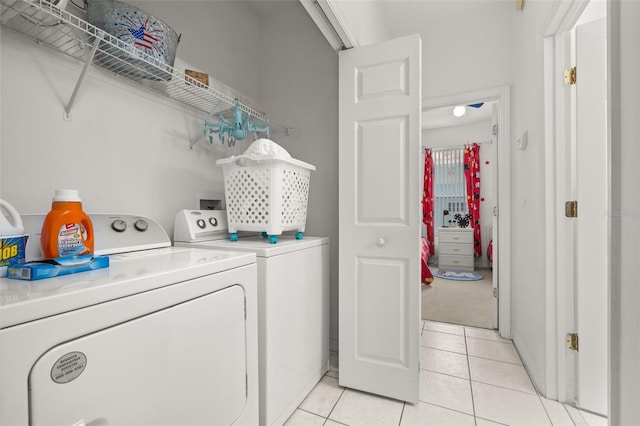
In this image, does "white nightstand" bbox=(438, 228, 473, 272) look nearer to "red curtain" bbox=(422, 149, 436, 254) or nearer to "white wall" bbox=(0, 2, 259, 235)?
"red curtain" bbox=(422, 149, 436, 254)

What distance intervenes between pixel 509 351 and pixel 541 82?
71.9 inches

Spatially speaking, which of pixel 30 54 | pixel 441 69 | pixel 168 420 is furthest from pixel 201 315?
pixel 441 69

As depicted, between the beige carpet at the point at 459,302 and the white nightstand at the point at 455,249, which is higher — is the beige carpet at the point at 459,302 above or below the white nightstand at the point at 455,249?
below

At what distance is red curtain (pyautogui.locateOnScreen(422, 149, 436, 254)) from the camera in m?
5.45

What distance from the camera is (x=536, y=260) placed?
1.69 metres

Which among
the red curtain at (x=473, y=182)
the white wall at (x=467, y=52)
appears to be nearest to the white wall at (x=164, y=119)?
the white wall at (x=467, y=52)

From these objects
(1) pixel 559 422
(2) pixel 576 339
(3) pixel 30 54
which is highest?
(3) pixel 30 54

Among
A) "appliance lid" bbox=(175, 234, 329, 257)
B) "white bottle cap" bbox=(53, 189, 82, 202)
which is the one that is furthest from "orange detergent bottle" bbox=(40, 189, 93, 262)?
"appliance lid" bbox=(175, 234, 329, 257)

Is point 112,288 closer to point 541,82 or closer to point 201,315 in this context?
point 201,315

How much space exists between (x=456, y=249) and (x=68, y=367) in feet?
17.1

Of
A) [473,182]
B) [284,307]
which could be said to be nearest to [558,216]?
[284,307]

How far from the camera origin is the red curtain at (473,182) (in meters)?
5.17

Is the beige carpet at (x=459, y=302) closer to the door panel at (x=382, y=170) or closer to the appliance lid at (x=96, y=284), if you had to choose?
the door panel at (x=382, y=170)
